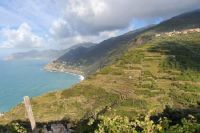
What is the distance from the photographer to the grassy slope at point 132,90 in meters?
96.3

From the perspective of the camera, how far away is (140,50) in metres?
151

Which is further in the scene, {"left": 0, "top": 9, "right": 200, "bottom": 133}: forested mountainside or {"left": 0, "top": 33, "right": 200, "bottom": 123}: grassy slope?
{"left": 0, "top": 33, "right": 200, "bottom": 123}: grassy slope

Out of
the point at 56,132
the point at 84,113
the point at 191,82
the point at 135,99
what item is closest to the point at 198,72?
the point at 191,82

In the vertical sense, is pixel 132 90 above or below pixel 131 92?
above

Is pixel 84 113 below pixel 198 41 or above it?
below

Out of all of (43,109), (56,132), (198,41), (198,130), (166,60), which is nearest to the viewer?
(198,130)

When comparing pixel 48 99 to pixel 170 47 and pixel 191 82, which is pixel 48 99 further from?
pixel 170 47

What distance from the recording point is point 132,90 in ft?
354

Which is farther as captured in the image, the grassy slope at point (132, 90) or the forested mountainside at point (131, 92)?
the grassy slope at point (132, 90)

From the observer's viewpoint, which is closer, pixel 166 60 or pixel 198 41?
pixel 166 60

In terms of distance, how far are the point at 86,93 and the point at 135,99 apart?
59.6 feet

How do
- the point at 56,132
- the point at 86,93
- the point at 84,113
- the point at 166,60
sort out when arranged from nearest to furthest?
the point at 56,132 < the point at 84,113 < the point at 86,93 < the point at 166,60

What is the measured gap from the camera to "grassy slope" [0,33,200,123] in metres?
96.3

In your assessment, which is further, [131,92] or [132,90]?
[132,90]
